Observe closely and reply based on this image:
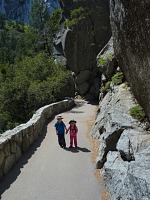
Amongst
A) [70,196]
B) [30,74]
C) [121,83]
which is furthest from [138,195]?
[30,74]

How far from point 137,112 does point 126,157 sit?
216cm

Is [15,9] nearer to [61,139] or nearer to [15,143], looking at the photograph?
[61,139]

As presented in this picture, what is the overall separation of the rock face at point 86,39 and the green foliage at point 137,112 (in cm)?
2211

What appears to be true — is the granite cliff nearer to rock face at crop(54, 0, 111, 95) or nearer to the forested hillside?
the forested hillside

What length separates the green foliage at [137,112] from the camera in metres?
8.89

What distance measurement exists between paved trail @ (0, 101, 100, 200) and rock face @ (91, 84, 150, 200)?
0.67 m

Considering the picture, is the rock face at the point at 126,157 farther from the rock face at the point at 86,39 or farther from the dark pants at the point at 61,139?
the rock face at the point at 86,39

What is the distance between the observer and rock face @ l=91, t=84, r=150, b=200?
5.30 metres

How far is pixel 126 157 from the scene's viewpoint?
748 cm

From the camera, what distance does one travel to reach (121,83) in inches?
533

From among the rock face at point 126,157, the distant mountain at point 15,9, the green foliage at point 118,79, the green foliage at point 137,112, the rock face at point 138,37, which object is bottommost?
the rock face at point 126,157

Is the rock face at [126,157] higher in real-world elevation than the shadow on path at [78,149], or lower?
higher

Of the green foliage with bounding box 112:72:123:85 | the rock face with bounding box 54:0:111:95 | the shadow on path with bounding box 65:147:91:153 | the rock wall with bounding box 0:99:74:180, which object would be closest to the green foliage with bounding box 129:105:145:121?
the shadow on path with bounding box 65:147:91:153

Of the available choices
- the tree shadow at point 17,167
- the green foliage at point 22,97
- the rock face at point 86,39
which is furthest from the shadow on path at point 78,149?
the rock face at point 86,39
